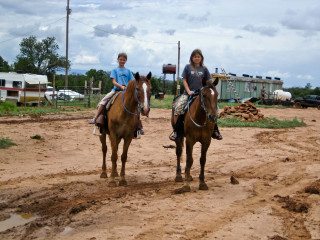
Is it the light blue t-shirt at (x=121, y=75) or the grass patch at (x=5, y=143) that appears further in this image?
the grass patch at (x=5, y=143)

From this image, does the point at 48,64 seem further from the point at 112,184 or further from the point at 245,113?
the point at 112,184

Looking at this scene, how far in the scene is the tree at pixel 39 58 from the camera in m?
50.8

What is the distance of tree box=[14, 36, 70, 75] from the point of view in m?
50.8

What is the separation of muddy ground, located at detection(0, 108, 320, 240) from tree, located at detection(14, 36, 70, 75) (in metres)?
40.7

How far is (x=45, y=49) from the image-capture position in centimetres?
5531

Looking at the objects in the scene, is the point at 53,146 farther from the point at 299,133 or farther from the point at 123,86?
the point at 299,133

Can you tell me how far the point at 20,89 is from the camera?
29422 millimetres

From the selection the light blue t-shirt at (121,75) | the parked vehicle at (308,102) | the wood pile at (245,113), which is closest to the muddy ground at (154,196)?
the light blue t-shirt at (121,75)

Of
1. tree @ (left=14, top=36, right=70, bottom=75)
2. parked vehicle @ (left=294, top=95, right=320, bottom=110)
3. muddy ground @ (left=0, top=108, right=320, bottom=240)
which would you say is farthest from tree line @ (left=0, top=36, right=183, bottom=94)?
muddy ground @ (left=0, top=108, right=320, bottom=240)

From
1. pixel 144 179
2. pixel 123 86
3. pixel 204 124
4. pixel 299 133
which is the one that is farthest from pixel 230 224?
pixel 299 133

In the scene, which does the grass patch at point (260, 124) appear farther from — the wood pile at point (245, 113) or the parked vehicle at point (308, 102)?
the parked vehicle at point (308, 102)

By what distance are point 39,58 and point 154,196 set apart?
50325mm

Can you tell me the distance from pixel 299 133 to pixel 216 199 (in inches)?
490

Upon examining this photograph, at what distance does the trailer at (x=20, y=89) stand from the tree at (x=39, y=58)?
20734 mm
